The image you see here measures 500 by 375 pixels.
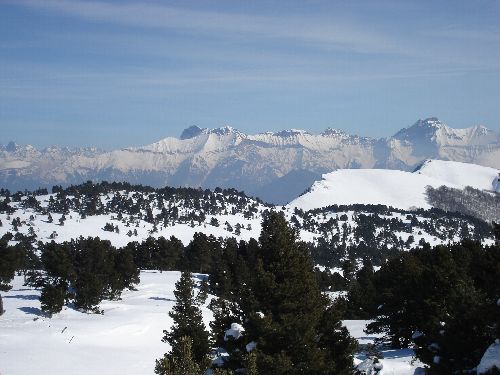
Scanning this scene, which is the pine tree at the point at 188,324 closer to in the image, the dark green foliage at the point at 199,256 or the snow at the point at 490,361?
the snow at the point at 490,361

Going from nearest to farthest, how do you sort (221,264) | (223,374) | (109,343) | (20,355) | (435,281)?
(223,374) < (435,281) < (20,355) < (109,343) < (221,264)

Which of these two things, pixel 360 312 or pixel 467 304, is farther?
pixel 360 312

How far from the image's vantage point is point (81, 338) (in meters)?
53.0

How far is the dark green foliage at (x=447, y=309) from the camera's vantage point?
20.8 m

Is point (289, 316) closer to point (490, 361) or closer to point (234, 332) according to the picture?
point (234, 332)

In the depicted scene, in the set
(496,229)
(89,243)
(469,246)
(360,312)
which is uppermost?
(496,229)

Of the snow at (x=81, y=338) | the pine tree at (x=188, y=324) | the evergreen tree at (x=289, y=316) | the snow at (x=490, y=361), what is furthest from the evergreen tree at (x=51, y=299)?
the snow at (x=490, y=361)

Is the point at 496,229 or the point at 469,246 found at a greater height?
the point at 496,229

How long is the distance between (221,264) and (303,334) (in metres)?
73.7

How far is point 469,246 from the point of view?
5694cm

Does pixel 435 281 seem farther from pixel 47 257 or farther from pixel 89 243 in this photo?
pixel 89 243

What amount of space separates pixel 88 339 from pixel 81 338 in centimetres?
80

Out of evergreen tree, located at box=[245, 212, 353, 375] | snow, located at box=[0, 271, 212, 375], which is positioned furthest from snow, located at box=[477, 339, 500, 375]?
snow, located at box=[0, 271, 212, 375]

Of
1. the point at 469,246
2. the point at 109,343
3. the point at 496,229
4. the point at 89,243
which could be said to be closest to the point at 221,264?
the point at 89,243
